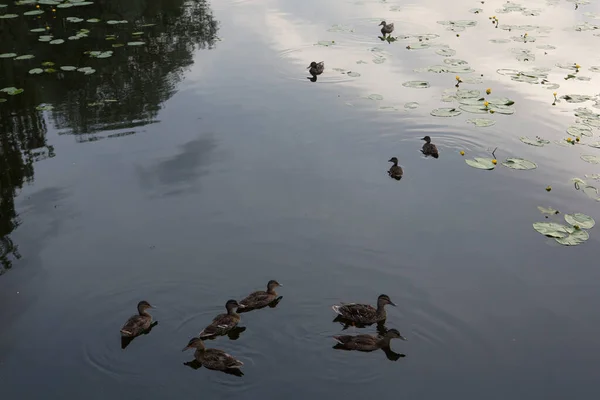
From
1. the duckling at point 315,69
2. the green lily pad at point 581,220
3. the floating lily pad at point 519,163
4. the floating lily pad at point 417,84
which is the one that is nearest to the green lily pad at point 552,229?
the green lily pad at point 581,220

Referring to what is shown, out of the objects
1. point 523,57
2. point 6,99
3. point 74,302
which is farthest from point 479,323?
point 6,99

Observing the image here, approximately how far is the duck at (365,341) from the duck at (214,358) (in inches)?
48.5

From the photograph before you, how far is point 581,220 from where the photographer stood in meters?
9.82

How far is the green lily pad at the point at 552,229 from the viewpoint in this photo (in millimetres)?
9523

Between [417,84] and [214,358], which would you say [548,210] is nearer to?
[417,84]

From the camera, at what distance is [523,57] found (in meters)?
16.5

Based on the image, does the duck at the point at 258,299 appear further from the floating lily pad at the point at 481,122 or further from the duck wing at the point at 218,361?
the floating lily pad at the point at 481,122

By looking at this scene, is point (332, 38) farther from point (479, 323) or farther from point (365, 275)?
point (479, 323)

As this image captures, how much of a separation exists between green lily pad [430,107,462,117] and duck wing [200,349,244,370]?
Answer: 7.99 meters

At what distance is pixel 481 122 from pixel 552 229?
3.99 m

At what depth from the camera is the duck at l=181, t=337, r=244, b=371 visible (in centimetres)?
730

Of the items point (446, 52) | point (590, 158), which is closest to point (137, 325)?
point (590, 158)

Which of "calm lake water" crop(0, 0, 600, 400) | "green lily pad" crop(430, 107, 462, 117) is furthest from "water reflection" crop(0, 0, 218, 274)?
"green lily pad" crop(430, 107, 462, 117)

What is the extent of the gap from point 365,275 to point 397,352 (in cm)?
153
